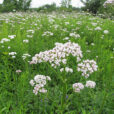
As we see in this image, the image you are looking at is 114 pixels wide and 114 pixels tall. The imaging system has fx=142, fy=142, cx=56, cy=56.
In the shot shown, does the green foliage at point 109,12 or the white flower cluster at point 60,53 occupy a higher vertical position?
the green foliage at point 109,12

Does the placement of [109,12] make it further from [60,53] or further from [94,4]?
[94,4]

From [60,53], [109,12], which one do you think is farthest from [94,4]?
[60,53]

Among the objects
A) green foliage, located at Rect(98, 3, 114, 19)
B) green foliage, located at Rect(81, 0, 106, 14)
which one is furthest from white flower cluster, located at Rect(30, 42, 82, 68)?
green foliage, located at Rect(81, 0, 106, 14)

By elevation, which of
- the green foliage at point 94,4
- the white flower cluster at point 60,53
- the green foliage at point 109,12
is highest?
the green foliage at point 94,4

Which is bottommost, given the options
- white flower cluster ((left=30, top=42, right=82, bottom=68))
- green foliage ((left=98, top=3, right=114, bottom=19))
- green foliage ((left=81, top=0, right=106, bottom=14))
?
white flower cluster ((left=30, top=42, right=82, bottom=68))

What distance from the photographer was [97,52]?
3.54 m

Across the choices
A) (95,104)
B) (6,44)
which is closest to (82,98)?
(95,104)

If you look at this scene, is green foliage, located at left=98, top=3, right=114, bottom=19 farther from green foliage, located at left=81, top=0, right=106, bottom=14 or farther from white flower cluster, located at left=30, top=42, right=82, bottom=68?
green foliage, located at left=81, top=0, right=106, bottom=14

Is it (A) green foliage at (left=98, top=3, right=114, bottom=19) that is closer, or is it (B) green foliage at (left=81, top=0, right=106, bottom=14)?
(A) green foliage at (left=98, top=3, right=114, bottom=19)

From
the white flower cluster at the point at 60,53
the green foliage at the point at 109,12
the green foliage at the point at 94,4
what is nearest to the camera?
the white flower cluster at the point at 60,53

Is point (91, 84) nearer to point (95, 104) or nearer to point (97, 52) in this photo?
point (95, 104)

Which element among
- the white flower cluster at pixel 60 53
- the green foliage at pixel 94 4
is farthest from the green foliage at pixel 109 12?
the green foliage at pixel 94 4

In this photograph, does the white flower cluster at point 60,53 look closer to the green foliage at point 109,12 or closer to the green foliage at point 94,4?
the green foliage at point 109,12

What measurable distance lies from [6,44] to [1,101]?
5.61 ft
